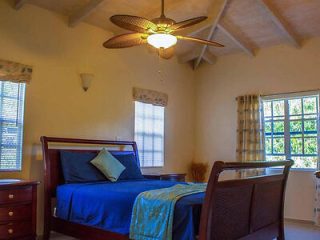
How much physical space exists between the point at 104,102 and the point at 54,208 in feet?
6.21

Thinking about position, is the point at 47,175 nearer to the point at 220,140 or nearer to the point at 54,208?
the point at 54,208

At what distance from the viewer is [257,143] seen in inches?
245

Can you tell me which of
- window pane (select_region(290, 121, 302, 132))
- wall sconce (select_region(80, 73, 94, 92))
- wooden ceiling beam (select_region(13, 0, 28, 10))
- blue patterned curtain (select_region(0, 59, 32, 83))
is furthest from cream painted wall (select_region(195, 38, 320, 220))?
wooden ceiling beam (select_region(13, 0, 28, 10))

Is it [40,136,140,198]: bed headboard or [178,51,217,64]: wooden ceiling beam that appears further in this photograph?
[178,51,217,64]: wooden ceiling beam

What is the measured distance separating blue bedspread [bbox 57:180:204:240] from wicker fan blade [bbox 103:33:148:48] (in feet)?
5.11

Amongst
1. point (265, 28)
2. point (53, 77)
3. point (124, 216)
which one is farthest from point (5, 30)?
point (265, 28)

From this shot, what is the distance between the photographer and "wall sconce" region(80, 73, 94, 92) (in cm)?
510

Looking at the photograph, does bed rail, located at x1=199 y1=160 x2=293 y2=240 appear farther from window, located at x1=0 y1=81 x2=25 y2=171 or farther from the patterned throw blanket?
window, located at x1=0 y1=81 x2=25 y2=171

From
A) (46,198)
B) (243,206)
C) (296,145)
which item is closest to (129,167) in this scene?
(46,198)

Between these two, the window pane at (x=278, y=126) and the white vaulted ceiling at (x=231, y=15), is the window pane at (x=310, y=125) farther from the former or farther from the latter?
the white vaulted ceiling at (x=231, y=15)

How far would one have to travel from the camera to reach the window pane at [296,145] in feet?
19.4

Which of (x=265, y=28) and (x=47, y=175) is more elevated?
(x=265, y=28)

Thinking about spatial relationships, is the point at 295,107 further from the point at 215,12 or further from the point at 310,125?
the point at 215,12

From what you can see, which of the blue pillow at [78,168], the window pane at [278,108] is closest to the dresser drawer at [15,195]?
the blue pillow at [78,168]
